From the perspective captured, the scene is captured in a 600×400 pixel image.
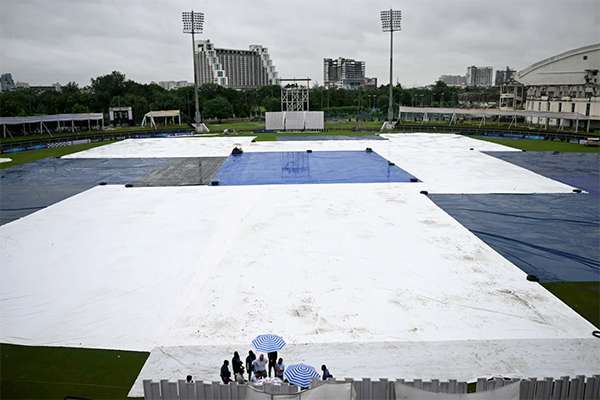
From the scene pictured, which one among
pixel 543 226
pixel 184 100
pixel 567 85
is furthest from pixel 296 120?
pixel 543 226

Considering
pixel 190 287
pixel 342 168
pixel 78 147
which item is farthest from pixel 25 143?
pixel 190 287

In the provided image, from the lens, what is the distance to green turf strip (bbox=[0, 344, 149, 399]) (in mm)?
9492

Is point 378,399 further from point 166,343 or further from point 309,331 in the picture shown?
point 166,343

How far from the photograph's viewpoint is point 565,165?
38.2 meters

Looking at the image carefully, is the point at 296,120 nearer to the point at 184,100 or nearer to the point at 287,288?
the point at 184,100

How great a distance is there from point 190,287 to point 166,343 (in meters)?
3.46

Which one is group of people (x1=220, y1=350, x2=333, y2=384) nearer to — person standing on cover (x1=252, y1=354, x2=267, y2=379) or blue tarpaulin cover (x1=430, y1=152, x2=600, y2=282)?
person standing on cover (x1=252, y1=354, x2=267, y2=379)

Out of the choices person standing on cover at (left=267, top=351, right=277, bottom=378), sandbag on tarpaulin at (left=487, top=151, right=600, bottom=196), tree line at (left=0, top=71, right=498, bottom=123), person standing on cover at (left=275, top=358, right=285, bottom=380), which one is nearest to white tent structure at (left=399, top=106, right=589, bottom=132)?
sandbag on tarpaulin at (left=487, top=151, right=600, bottom=196)

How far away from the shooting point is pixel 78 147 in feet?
180

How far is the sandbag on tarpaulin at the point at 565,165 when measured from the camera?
104 ft

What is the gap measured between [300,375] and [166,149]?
45.6 m

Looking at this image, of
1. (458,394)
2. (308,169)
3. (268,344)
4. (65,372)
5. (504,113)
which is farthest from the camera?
(504,113)

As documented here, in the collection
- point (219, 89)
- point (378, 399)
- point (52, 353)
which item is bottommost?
point (52, 353)

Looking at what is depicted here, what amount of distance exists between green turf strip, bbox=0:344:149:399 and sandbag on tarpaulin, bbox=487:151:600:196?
2816 centimetres
